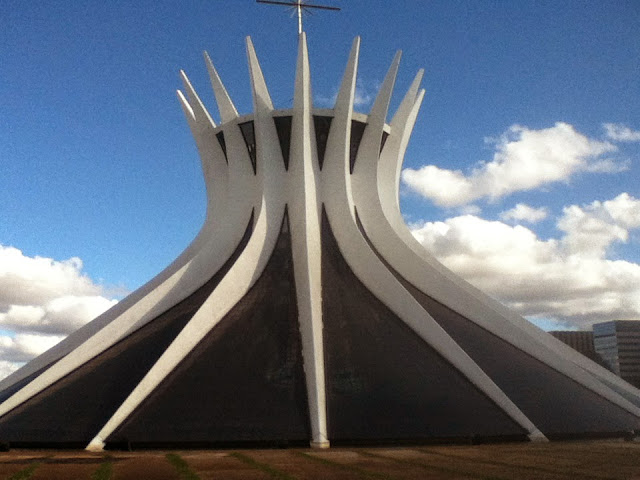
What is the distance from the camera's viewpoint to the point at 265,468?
1019cm

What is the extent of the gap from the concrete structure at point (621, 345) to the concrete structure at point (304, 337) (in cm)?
9782

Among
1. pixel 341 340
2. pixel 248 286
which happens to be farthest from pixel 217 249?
pixel 341 340

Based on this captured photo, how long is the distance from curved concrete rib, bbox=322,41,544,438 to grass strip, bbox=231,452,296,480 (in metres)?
6.58

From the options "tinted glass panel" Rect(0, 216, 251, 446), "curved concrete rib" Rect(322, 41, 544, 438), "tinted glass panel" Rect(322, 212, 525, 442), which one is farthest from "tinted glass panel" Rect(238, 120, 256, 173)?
"tinted glass panel" Rect(322, 212, 525, 442)

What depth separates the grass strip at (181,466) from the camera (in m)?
9.42

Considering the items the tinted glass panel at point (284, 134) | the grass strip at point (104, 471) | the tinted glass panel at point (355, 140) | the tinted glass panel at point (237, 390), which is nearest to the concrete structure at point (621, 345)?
the tinted glass panel at point (355, 140)

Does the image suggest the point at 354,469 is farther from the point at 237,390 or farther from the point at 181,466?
the point at 237,390

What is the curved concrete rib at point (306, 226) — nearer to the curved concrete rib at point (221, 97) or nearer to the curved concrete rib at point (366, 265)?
the curved concrete rib at point (366, 265)

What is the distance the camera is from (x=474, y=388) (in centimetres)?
1562

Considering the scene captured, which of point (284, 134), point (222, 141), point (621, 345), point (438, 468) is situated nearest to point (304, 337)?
point (438, 468)

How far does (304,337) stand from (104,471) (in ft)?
24.5

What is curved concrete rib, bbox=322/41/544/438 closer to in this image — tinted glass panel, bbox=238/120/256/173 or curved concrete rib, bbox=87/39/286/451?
curved concrete rib, bbox=87/39/286/451

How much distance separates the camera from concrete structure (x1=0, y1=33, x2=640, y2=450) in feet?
47.7

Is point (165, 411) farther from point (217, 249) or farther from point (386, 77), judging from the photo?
point (386, 77)
